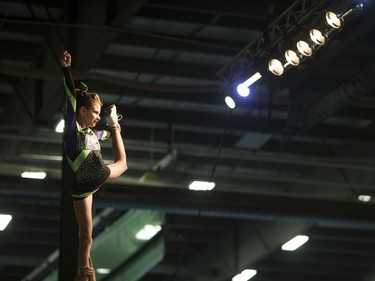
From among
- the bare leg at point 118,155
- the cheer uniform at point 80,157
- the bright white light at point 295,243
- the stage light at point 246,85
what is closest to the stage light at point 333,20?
the stage light at point 246,85

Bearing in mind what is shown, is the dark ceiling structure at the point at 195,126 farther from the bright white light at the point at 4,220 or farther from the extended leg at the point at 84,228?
the extended leg at the point at 84,228

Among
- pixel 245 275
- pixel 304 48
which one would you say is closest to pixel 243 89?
pixel 304 48

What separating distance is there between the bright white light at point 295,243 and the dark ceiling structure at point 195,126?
0.16m

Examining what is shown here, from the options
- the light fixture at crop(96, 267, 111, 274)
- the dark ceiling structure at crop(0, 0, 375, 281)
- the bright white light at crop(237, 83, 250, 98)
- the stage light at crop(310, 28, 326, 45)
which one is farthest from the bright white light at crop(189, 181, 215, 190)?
the stage light at crop(310, 28, 326, 45)

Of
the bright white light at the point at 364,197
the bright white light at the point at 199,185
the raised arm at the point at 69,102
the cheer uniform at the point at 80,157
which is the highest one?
the bright white light at the point at 199,185

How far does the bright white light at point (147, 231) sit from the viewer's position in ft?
54.4

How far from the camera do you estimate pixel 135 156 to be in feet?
52.9

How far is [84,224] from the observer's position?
562cm

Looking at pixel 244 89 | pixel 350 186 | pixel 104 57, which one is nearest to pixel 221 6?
pixel 244 89

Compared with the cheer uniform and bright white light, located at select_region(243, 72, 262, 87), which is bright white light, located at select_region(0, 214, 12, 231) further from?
the cheer uniform

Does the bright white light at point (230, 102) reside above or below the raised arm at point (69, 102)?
above

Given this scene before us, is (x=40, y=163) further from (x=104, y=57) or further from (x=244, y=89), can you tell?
(x=244, y=89)

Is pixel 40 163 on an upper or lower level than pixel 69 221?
upper

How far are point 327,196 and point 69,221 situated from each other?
545 cm
